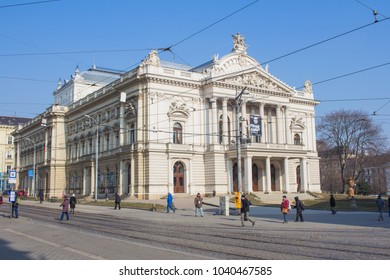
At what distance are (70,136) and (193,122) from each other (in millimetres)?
30925

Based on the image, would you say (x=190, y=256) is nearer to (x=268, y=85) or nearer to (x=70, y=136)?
(x=268, y=85)

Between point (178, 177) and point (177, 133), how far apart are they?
609cm

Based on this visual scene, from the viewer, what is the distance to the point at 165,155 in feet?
178

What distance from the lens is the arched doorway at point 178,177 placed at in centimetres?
5528

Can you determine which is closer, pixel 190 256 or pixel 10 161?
pixel 190 256

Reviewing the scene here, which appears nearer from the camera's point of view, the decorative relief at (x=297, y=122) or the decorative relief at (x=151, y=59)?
the decorative relief at (x=151, y=59)

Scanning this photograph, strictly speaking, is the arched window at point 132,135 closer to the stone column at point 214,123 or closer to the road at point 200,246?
the stone column at point 214,123

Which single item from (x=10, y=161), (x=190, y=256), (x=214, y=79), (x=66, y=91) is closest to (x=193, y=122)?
(x=214, y=79)

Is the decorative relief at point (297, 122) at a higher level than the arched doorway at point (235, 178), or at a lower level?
higher

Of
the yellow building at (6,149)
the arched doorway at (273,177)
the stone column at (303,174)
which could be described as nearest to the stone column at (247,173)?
the arched doorway at (273,177)

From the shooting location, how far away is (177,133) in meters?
57.0

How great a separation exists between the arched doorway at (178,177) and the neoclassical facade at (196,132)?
135 mm
